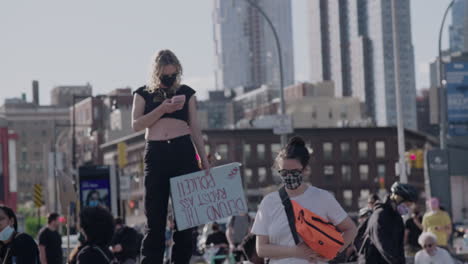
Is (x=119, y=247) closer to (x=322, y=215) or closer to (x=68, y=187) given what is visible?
(x=68, y=187)

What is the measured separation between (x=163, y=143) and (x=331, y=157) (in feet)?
432

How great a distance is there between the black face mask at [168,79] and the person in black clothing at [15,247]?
1483 mm

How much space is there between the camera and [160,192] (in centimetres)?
902

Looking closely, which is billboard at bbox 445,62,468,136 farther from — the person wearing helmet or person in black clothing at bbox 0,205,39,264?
person in black clothing at bbox 0,205,39,264

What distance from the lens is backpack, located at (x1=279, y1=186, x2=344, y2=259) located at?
688cm

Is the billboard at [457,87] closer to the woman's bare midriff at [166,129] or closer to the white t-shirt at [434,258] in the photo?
the white t-shirt at [434,258]

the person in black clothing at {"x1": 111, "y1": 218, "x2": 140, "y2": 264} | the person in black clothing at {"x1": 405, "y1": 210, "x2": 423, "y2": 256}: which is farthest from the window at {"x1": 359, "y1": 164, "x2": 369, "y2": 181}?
the person in black clothing at {"x1": 111, "y1": 218, "x2": 140, "y2": 264}

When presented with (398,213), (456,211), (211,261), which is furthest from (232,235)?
(456,211)

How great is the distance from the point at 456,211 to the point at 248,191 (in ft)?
250

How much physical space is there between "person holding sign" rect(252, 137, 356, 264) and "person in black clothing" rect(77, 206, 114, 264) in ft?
3.09

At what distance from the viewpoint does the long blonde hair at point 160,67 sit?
8.91 metres

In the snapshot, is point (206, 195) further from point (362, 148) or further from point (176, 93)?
point (362, 148)

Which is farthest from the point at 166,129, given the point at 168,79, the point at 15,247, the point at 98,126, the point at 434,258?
the point at 98,126

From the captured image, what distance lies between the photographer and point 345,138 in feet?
464
